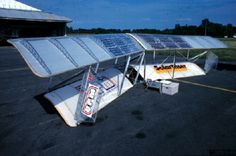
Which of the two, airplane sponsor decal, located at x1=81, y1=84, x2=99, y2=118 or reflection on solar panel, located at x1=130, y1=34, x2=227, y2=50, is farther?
reflection on solar panel, located at x1=130, y1=34, x2=227, y2=50

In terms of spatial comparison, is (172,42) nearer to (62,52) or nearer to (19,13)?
(62,52)

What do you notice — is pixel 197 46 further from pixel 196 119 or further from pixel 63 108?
pixel 63 108

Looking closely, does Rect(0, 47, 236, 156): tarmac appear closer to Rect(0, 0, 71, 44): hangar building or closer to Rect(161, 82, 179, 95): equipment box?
Rect(161, 82, 179, 95): equipment box

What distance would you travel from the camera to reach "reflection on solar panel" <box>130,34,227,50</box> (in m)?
17.4

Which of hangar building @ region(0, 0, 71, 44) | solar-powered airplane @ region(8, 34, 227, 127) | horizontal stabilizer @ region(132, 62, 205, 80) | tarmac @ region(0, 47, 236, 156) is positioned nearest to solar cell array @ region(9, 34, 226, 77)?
solar-powered airplane @ region(8, 34, 227, 127)

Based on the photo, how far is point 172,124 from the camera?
34.5ft

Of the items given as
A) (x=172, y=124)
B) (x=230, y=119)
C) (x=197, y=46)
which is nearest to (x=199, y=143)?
(x=172, y=124)

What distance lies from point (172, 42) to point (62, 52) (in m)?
13.0

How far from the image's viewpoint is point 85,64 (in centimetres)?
924

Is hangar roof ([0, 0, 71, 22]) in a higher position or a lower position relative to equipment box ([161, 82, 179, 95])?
higher

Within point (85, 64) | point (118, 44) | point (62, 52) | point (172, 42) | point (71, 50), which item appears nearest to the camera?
point (62, 52)

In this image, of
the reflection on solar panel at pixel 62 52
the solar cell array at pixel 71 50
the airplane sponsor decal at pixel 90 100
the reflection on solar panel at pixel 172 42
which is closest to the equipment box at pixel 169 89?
the solar cell array at pixel 71 50

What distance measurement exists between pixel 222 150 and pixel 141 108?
5.07 metres

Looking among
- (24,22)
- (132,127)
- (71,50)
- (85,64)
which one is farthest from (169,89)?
(24,22)
